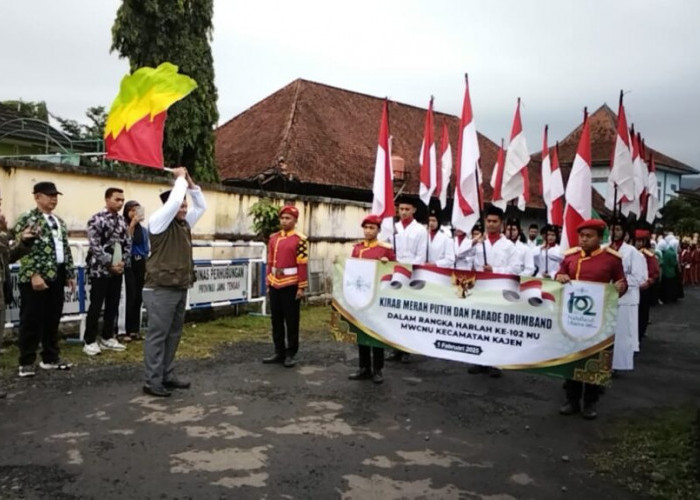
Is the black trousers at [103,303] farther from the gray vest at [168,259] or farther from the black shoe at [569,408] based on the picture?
the black shoe at [569,408]

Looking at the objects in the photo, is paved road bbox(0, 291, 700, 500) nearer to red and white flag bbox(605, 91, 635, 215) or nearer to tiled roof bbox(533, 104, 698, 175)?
red and white flag bbox(605, 91, 635, 215)

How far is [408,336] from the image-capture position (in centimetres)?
625

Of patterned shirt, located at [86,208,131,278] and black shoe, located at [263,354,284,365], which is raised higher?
patterned shirt, located at [86,208,131,278]

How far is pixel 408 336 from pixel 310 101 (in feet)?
60.3

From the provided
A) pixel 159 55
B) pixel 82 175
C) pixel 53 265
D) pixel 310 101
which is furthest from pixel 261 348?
pixel 310 101

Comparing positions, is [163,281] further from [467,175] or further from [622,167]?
[622,167]

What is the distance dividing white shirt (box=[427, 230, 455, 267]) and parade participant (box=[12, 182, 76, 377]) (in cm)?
443

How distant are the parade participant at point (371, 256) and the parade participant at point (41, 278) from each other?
10.1ft

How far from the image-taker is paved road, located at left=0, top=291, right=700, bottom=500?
389 centimetres

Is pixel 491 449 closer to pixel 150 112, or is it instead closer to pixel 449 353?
pixel 449 353

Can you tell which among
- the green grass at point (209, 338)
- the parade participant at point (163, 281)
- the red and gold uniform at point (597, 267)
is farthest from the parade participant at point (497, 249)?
the parade participant at point (163, 281)

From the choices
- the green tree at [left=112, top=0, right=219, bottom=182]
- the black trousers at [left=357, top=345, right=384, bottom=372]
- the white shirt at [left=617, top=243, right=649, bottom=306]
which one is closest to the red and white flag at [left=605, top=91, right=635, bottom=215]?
the white shirt at [left=617, top=243, right=649, bottom=306]

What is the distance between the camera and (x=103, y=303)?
7.84 m

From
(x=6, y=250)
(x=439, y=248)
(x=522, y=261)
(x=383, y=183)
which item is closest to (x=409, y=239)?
(x=439, y=248)
